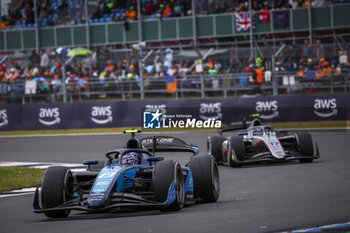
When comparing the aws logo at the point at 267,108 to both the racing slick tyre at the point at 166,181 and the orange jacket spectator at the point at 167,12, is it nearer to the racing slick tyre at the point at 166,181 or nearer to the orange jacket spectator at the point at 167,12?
the orange jacket spectator at the point at 167,12

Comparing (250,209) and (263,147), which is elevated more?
(263,147)

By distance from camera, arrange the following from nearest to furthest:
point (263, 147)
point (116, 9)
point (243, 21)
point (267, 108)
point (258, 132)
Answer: point (258, 132), point (263, 147), point (267, 108), point (243, 21), point (116, 9)

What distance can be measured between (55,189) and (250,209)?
2498 millimetres

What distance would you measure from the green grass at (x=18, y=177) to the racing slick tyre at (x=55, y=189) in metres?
4.30

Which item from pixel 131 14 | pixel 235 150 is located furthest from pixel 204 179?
pixel 131 14

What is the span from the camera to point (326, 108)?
24797mm

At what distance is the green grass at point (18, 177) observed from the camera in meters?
13.4

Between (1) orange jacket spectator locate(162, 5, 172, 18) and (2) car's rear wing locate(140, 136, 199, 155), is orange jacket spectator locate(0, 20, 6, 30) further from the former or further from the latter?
(2) car's rear wing locate(140, 136, 199, 155)

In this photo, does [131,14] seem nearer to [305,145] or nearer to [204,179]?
[305,145]

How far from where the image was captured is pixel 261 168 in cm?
1473

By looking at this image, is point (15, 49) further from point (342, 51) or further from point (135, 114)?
point (342, 51)

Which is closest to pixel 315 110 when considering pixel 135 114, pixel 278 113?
pixel 278 113

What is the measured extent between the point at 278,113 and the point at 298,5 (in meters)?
11.8

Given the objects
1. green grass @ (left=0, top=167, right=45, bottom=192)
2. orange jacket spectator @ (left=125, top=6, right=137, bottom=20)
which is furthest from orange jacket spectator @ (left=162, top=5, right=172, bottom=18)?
green grass @ (left=0, top=167, right=45, bottom=192)
